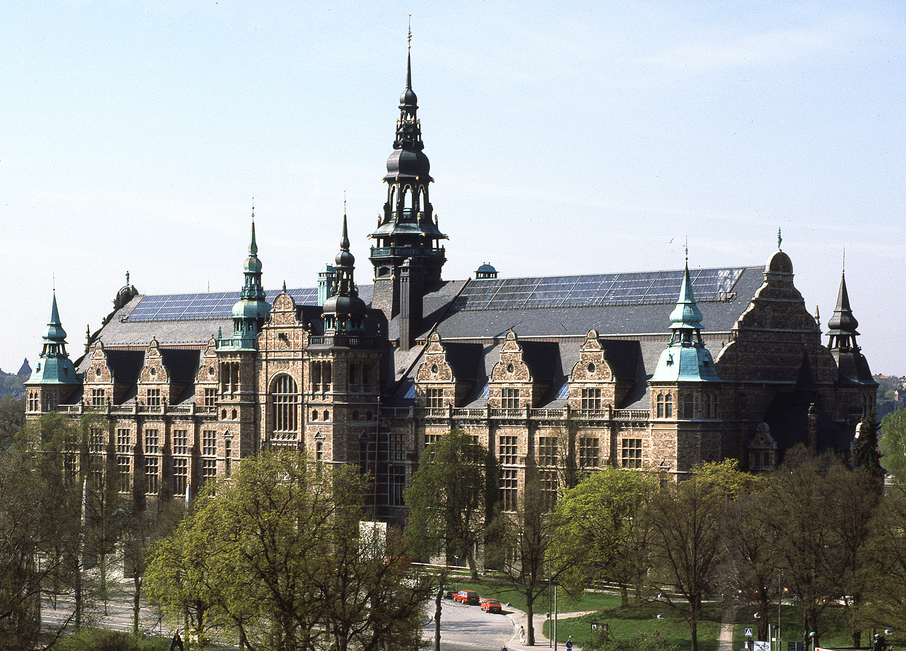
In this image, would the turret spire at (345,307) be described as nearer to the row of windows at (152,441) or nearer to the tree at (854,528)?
the row of windows at (152,441)

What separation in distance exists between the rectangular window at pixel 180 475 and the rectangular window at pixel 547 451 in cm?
3892

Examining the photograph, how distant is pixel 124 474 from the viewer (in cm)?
15475

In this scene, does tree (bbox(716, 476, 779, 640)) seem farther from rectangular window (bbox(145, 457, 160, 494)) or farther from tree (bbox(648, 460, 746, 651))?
rectangular window (bbox(145, 457, 160, 494))

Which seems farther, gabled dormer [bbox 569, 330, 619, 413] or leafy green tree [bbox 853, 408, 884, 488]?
gabled dormer [bbox 569, 330, 619, 413]

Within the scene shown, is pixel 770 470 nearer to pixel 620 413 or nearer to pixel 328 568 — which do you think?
pixel 620 413

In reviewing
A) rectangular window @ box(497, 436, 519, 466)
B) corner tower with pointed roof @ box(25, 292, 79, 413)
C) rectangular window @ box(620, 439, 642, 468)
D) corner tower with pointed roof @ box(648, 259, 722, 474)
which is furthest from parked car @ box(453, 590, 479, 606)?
corner tower with pointed roof @ box(25, 292, 79, 413)

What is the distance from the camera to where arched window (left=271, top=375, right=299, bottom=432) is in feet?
458

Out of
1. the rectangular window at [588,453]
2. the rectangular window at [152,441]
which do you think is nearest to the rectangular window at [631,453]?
the rectangular window at [588,453]

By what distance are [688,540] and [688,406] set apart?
61.8ft

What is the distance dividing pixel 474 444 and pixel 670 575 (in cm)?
2647

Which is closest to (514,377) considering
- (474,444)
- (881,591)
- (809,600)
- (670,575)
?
(474,444)

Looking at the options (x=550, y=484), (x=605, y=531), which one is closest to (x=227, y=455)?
(x=550, y=484)

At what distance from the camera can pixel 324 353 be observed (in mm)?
134625

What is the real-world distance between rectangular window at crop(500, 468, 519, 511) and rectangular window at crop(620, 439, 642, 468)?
10168mm
